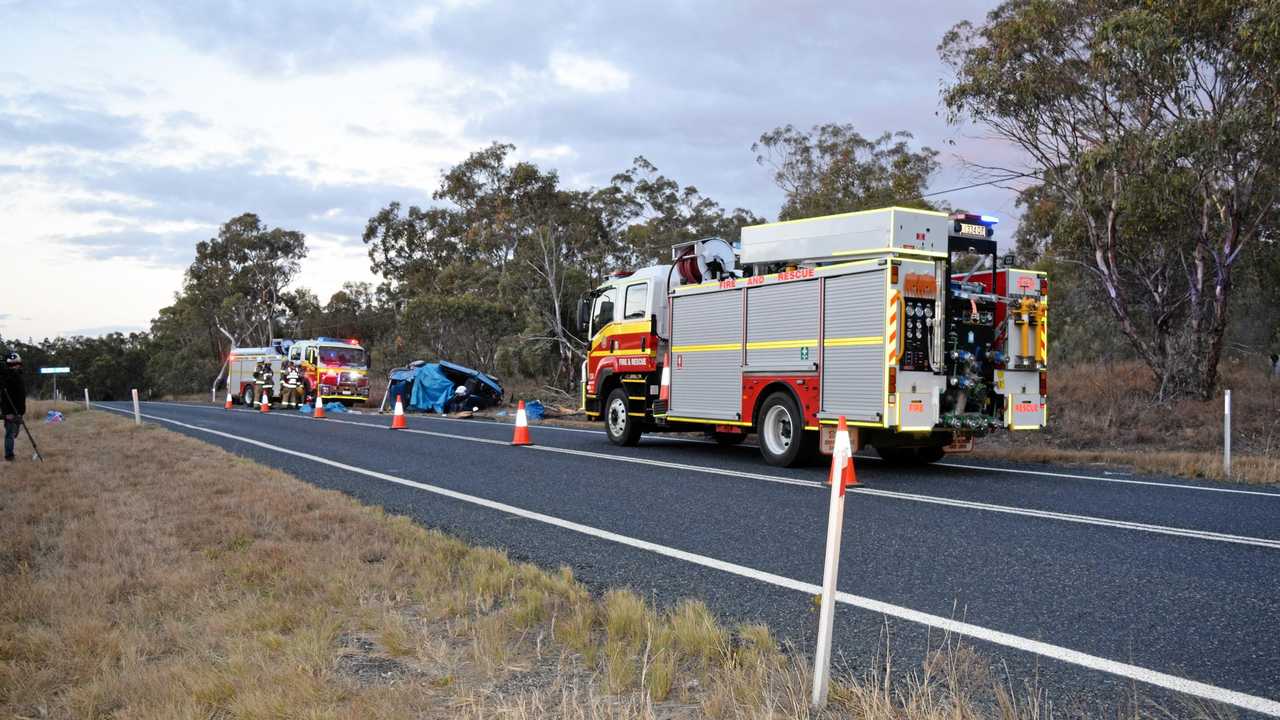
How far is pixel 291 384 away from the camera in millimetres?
35031

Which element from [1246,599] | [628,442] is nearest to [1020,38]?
[628,442]

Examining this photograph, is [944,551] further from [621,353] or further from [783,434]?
[621,353]

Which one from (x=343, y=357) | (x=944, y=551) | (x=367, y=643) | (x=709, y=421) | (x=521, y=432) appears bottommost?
(x=367, y=643)

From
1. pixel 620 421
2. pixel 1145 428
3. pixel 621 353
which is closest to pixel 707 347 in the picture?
pixel 621 353

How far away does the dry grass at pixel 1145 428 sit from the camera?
13.3 metres

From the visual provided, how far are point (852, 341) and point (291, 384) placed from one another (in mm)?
27822

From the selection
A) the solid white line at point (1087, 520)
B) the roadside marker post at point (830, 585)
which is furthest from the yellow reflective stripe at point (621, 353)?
the roadside marker post at point (830, 585)

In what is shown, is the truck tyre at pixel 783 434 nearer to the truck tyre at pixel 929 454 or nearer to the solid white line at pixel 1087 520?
the truck tyre at pixel 929 454

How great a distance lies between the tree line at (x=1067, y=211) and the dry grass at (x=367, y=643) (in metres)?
15.5

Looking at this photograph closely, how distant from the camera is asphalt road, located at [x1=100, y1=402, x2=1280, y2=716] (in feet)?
14.8

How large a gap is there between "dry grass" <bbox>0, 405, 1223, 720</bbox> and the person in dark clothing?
298 inches

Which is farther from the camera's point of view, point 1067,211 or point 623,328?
point 1067,211

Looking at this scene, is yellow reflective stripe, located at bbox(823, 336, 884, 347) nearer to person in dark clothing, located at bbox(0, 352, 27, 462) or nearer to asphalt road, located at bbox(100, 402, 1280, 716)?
asphalt road, located at bbox(100, 402, 1280, 716)

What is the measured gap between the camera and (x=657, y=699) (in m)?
3.96
